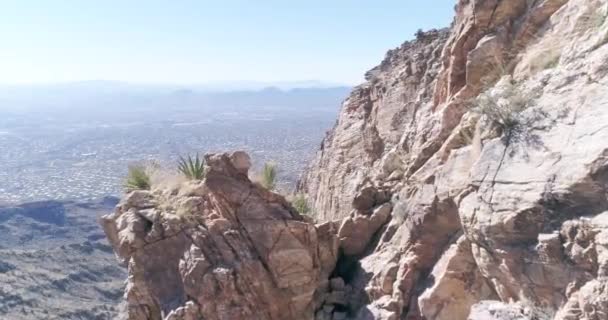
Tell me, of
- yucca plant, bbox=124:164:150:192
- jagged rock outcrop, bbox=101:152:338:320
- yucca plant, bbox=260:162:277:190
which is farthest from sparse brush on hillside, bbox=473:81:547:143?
yucca plant, bbox=124:164:150:192

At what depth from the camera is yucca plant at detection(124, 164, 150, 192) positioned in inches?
420

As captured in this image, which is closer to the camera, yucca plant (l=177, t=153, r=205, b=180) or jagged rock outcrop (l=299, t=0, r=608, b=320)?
jagged rock outcrop (l=299, t=0, r=608, b=320)

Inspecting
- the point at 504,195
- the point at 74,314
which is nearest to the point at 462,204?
the point at 504,195

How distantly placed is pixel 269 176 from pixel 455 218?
415 centimetres

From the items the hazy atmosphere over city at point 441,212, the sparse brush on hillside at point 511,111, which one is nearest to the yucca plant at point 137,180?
the hazy atmosphere over city at point 441,212

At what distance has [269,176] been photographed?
37.1ft

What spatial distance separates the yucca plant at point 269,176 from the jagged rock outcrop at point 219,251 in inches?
38.3

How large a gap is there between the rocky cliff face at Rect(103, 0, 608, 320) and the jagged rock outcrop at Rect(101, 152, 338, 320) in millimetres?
24

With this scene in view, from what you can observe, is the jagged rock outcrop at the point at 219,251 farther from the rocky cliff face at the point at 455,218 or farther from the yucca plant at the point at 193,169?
the yucca plant at the point at 193,169

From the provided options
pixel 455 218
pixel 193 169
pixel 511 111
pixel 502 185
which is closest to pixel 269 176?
pixel 193 169

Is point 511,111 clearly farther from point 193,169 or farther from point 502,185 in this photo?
point 193,169

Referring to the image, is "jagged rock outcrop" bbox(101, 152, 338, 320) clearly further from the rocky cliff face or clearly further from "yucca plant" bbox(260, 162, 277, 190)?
"yucca plant" bbox(260, 162, 277, 190)

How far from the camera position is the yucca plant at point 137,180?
10.7 meters

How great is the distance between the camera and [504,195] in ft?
22.2
